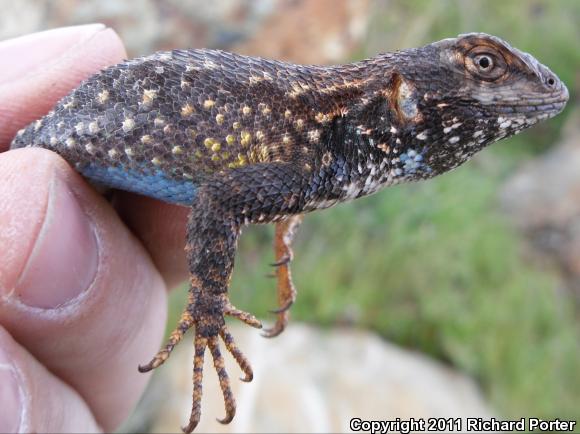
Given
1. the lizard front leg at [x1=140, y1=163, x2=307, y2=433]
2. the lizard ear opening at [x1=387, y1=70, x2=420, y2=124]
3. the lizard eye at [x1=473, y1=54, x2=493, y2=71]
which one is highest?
the lizard eye at [x1=473, y1=54, x2=493, y2=71]

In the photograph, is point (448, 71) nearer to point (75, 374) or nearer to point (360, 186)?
point (360, 186)

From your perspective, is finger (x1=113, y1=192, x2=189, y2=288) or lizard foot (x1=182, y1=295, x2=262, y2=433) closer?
lizard foot (x1=182, y1=295, x2=262, y2=433)

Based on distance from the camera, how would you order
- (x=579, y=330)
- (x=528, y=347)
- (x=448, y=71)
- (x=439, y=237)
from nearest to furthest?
(x=448, y=71), (x=528, y=347), (x=439, y=237), (x=579, y=330)

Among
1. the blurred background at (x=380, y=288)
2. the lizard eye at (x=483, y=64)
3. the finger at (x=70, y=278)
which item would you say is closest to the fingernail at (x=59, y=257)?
the finger at (x=70, y=278)

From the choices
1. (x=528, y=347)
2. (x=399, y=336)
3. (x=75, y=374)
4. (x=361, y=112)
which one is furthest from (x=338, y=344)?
(x=361, y=112)

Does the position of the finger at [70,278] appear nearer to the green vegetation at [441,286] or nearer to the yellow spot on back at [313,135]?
the yellow spot on back at [313,135]

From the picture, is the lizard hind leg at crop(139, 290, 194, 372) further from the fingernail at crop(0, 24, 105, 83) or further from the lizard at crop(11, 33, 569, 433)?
the fingernail at crop(0, 24, 105, 83)

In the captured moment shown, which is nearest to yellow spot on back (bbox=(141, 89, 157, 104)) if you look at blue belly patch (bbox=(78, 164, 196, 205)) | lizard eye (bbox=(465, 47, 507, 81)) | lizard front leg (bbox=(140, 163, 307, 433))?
blue belly patch (bbox=(78, 164, 196, 205))
